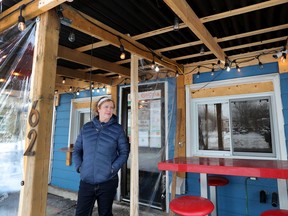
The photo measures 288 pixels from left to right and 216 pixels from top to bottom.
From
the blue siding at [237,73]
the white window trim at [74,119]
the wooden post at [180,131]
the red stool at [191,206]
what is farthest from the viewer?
the white window trim at [74,119]

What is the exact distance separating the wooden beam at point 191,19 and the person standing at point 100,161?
1.08 metres

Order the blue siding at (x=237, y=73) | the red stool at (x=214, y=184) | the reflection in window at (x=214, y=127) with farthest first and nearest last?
1. the reflection in window at (x=214, y=127)
2. the blue siding at (x=237, y=73)
3. the red stool at (x=214, y=184)

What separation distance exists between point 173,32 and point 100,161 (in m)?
1.64

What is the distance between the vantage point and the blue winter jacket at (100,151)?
190cm

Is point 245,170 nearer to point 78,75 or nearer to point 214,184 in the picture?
point 214,184

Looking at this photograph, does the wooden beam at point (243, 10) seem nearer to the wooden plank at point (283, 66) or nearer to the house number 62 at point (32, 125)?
the wooden plank at point (283, 66)

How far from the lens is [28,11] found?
1595mm

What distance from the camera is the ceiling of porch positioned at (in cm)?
181

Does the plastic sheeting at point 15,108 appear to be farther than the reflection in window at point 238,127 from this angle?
No

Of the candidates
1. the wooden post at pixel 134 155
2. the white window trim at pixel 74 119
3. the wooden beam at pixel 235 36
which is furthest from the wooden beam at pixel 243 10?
the white window trim at pixel 74 119

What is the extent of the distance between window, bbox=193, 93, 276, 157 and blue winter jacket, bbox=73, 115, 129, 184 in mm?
1671

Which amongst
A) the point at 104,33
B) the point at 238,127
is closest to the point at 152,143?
Answer: the point at 238,127

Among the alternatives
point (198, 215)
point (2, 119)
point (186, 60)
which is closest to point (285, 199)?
point (198, 215)

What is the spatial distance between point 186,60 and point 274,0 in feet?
5.24
